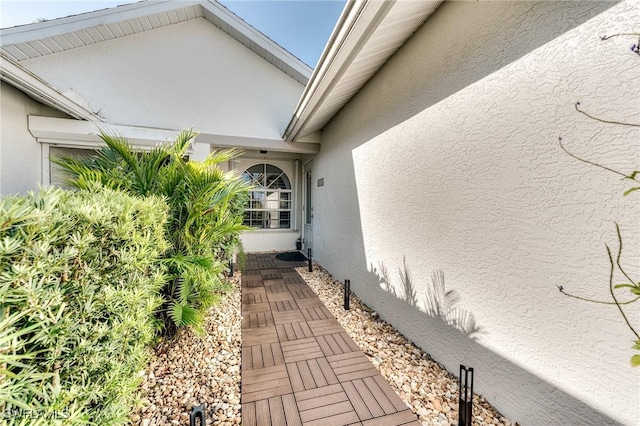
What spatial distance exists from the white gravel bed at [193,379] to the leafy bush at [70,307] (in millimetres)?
451

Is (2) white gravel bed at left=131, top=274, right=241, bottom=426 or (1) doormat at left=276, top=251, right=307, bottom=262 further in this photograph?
(1) doormat at left=276, top=251, right=307, bottom=262

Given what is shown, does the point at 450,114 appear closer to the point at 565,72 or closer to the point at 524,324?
the point at 565,72

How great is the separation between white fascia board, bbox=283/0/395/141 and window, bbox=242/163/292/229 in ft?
16.4

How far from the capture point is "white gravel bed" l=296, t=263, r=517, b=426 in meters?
2.26

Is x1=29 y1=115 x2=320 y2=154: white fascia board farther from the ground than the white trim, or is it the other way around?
x1=29 y1=115 x2=320 y2=154: white fascia board

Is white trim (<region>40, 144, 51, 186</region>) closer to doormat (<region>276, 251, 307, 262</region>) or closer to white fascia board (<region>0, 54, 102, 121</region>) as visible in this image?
white fascia board (<region>0, 54, 102, 121</region>)

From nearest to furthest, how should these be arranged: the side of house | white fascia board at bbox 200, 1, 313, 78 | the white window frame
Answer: the side of house → white fascia board at bbox 200, 1, 313, 78 → the white window frame

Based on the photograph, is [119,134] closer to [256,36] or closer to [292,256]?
[256,36]

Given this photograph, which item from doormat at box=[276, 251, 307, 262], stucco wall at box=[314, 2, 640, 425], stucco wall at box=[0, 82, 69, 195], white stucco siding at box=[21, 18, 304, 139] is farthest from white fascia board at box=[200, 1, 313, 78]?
doormat at box=[276, 251, 307, 262]

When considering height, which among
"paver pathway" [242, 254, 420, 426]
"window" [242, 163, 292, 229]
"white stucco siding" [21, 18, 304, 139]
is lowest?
"paver pathway" [242, 254, 420, 426]

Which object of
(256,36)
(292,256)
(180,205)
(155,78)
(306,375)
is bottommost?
(306,375)

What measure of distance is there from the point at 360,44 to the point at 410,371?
13.6ft

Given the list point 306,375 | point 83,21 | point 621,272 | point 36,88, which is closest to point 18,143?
point 36,88

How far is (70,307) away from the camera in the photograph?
1421mm
